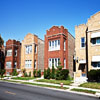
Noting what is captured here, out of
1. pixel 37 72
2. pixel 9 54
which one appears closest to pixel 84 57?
pixel 37 72

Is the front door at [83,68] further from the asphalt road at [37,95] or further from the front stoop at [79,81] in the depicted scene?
the asphalt road at [37,95]

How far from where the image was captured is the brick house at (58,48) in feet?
83.5

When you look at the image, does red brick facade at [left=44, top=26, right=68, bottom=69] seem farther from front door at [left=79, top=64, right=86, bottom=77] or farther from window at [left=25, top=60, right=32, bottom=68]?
window at [left=25, top=60, right=32, bottom=68]

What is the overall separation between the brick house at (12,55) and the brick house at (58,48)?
1260 centimetres

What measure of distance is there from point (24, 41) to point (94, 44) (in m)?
19.2

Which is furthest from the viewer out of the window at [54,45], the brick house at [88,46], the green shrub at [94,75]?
the window at [54,45]

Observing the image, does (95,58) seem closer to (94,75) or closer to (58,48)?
(94,75)

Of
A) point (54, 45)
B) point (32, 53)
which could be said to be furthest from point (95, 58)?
point (32, 53)

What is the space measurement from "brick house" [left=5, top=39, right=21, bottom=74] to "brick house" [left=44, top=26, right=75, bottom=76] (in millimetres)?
12600

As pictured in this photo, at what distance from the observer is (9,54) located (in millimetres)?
36656

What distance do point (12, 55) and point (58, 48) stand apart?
1562 cm

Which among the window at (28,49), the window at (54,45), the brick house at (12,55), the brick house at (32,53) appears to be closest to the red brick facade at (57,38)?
the window at (54,45)

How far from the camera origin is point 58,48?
25.8 metres

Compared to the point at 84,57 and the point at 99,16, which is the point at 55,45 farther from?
the point at 99,16
